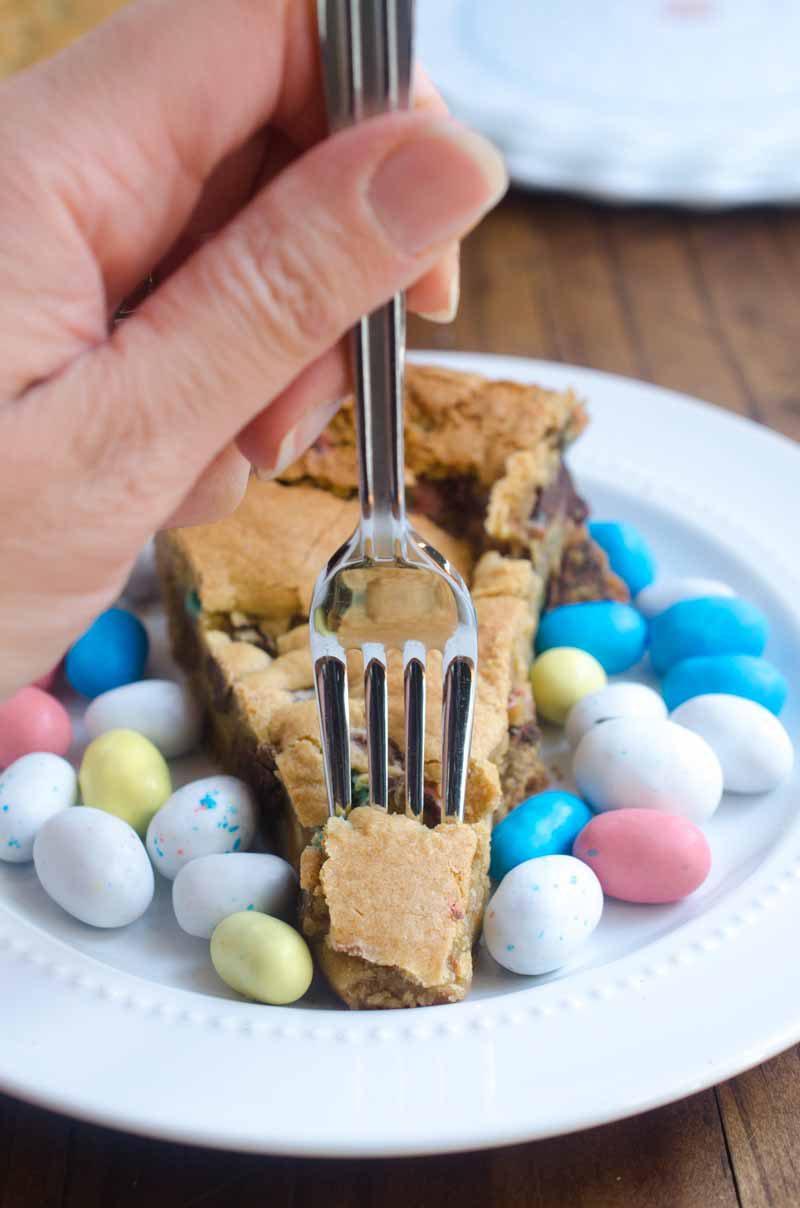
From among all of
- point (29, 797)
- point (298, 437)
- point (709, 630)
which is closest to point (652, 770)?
point (709, 630)

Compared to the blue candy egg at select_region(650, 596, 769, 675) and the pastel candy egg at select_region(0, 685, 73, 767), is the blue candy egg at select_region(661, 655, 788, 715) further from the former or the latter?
the pastel candy egg at select_region(0, 685, 73, 767)

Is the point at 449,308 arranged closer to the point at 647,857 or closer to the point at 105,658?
the point at 647,857

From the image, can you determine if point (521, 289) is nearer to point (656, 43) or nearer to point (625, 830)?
point (656, 43)

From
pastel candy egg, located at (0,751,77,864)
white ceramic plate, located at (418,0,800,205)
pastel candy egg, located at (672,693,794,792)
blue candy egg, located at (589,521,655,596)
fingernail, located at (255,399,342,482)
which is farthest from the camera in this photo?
white ceramic plate, located at (418,0,800,205)

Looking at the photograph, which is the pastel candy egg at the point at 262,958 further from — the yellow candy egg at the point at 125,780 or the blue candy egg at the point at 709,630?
the blue candy egg at the point at 709,630

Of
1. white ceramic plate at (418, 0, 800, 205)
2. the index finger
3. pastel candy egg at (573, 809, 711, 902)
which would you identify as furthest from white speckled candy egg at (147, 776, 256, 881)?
white ceramic plate at (418, 0, 800, 205)

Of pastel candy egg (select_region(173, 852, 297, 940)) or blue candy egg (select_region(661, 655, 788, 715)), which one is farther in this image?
blue candy egg (select_region(661, 655, 788, 715))

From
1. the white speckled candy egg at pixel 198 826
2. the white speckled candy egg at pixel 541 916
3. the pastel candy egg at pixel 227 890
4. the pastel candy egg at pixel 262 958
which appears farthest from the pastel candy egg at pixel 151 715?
the white speckled candy egg at pixel 541 916
